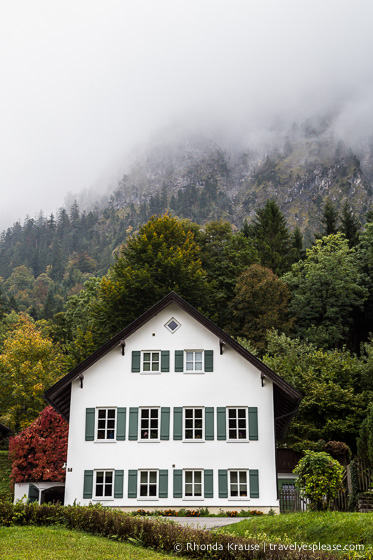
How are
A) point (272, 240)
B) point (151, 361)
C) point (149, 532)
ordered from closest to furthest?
point (149, 532)
point (151, 361)
point (272, 240)

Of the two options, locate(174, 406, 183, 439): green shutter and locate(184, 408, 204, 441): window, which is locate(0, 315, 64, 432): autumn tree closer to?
locate(174, 406, 183, 439): green shutter

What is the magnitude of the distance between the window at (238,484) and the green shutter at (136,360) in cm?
670

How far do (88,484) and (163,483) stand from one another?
11.5 ft

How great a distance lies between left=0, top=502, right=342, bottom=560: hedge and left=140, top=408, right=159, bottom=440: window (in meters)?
11.1

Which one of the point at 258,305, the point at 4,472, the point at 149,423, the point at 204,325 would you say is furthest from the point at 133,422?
the point at 258,305

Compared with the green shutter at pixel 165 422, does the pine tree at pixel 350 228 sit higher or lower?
higher

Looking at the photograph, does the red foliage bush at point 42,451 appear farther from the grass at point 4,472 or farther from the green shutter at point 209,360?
the green shutter at point 209,360

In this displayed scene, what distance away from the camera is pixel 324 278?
55.0m

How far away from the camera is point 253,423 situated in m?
29.6

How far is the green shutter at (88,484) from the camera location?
29016 millimetres

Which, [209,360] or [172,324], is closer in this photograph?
[209,360]

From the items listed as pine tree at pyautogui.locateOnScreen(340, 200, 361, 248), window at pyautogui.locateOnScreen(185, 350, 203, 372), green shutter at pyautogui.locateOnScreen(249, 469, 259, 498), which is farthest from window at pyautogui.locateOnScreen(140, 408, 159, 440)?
pine tree at pyautogui.locateOnScreen(340, 200, 361, 248)

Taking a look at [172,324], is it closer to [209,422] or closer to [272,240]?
[209,422]

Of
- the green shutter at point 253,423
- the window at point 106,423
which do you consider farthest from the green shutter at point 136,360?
the green shutter at point 253,423
